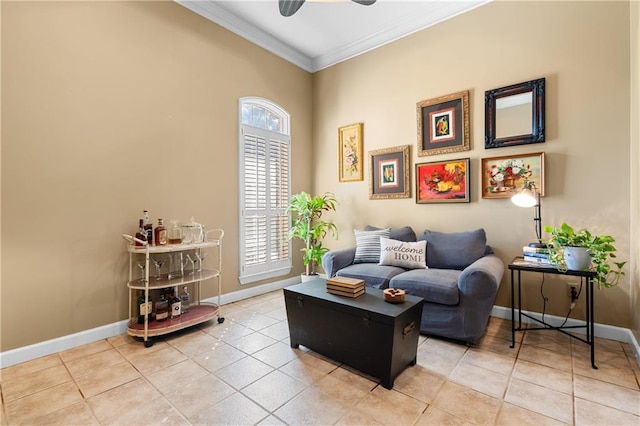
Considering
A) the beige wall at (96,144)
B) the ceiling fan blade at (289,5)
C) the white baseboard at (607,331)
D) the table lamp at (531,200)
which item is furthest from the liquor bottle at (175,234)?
the white baseboard at (607,331)

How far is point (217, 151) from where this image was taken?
354cm

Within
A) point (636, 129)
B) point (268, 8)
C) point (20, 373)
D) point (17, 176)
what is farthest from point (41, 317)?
point (636, 129)

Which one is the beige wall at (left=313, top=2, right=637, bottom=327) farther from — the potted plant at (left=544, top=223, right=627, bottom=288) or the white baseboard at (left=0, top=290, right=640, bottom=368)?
the potted plant at (left=544, top=223, right=627, bottom=288)

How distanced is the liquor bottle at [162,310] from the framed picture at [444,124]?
3277 mm

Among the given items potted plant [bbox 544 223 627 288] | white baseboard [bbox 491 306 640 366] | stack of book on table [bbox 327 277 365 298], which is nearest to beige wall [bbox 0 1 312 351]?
stack of book on table [bbox 327 277 365 298]

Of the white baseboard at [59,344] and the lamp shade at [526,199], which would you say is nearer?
the white baseboard at [59,344]

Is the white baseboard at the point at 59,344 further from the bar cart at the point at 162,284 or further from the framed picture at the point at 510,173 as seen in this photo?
the framed picture at the point at 510,173

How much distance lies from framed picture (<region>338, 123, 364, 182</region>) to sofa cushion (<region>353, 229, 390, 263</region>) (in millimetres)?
986

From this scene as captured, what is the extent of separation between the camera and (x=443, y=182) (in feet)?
11.3

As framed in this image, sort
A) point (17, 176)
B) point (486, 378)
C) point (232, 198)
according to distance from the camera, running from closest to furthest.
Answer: point (486, 378) → point (17, 176) → point (232, 198)

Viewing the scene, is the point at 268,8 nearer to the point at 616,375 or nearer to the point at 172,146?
the point at 172,146

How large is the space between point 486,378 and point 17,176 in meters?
3.74

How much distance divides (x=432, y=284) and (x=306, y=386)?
134 centimetres

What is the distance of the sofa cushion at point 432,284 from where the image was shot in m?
2.44
